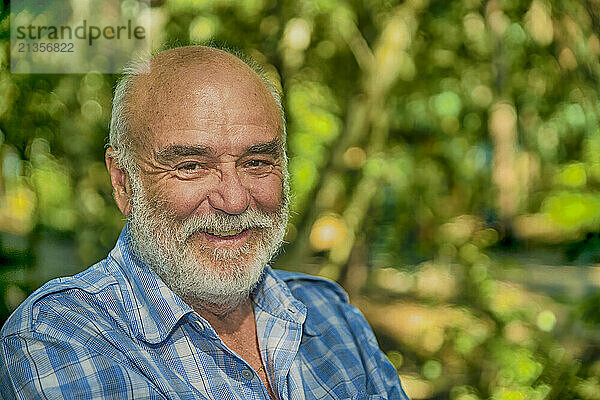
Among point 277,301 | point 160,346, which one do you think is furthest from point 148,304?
point 277,301

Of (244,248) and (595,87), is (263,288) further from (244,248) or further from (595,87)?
(595,87)

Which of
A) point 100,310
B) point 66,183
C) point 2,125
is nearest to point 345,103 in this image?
point 66,183

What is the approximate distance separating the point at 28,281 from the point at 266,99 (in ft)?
3.22

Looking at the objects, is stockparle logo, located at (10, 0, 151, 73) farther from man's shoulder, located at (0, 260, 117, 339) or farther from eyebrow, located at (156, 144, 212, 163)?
man's shoulder, located at (0, 260, 117, 339)

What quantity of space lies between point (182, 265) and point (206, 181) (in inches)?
6.5

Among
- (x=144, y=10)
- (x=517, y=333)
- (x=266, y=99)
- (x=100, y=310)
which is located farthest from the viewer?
(x=517, y=333)

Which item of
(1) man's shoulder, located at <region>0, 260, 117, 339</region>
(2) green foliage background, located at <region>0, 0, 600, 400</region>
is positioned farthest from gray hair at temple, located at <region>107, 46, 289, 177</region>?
(2) green foliage background, located at <region>0, 0, 600, 400</region>

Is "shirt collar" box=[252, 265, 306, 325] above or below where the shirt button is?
above

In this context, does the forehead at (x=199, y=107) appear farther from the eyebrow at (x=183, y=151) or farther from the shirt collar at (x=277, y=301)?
the shirt collar at (x=277, y=301)

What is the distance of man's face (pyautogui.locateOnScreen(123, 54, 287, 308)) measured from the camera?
135 cm

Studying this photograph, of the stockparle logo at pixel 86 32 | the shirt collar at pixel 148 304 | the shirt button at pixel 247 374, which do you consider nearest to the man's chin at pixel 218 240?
the shirt collar at pixel 148 304

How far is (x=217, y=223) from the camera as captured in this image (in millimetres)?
1357

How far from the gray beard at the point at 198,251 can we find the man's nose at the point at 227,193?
0.7 inches

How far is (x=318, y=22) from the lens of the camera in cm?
275
